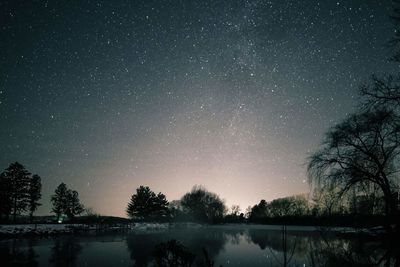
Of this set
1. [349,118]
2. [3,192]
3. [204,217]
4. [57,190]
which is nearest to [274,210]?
[204,217]

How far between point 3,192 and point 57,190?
84.6 feet

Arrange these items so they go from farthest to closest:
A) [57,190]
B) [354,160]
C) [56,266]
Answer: [57,190] < [56,266] < [354,160]

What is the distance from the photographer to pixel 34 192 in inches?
2621

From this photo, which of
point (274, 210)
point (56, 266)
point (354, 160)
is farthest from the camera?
point (274, 210)

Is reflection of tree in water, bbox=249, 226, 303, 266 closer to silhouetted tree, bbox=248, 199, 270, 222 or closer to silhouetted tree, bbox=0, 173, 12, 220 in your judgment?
silhouetted tree, bbox=0, 173, 12, 220

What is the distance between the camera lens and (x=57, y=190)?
83.2m

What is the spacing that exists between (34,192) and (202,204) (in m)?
66.3

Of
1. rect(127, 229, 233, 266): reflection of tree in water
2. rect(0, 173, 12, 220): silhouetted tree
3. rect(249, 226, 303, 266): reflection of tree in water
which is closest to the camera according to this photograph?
rect(249, 226, 303, 266): reflection of tree in water

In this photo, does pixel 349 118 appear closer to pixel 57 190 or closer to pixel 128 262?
pixel 128 262

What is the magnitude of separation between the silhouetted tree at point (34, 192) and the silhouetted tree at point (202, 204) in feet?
184

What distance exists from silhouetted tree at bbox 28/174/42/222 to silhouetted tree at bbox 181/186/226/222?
56025 millimetres

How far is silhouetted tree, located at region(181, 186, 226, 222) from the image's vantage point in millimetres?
115137

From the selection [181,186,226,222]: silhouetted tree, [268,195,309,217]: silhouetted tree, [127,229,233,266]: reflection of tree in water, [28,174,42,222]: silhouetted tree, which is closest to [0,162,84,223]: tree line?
[28,174,42,222]: silhouetted tree

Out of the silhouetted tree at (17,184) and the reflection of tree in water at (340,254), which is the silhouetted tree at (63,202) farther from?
the reflection of tree in water at (340,254)
